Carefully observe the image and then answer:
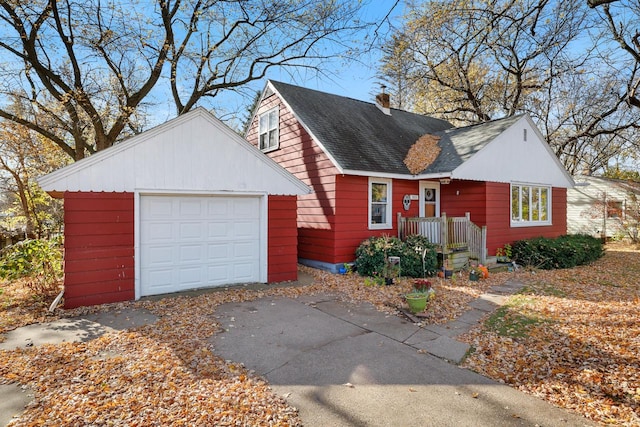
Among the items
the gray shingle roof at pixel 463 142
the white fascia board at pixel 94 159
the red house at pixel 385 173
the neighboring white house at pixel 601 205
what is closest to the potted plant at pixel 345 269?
the red house at pixel 385 173

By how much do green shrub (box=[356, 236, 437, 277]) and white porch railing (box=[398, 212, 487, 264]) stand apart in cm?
52

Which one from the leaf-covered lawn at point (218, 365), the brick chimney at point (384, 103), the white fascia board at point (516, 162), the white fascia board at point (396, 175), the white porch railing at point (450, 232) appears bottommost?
the leaf-covered lawn at point (218, 365)

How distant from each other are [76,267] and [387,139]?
10132 mm

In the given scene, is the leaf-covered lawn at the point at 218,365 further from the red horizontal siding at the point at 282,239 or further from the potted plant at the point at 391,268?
the potted plant at the point at 391,268

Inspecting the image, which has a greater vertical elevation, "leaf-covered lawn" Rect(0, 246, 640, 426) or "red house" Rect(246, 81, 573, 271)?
"red house" Rect(246, 81, 573, 271)

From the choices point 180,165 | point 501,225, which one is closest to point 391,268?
point 501,225

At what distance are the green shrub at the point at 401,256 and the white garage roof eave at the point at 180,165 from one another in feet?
10.1

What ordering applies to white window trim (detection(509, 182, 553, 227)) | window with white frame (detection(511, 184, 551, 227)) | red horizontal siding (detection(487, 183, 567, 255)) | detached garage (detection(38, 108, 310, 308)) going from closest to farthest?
1. detached garage (detection(38, 108, 310, 308))
2. red horizontal siding (detection(487, 183, 567, 255))
3. white window trim (detection(509, 182, 553, 227))
4. window with white frame (detection(511, 184, 551, 227))

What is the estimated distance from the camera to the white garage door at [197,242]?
7227 mm

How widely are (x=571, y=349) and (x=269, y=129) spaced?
11.4 m

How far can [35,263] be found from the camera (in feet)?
26.6

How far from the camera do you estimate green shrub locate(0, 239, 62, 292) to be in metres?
7.67

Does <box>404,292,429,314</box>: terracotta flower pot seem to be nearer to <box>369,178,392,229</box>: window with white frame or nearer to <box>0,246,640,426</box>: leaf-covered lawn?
<box>0,246,640,426</box>: leaf-covered lawn

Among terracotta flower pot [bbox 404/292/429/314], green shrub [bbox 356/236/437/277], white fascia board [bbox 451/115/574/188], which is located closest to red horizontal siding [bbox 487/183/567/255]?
white fascia board [bbox 451/115/574/188]
